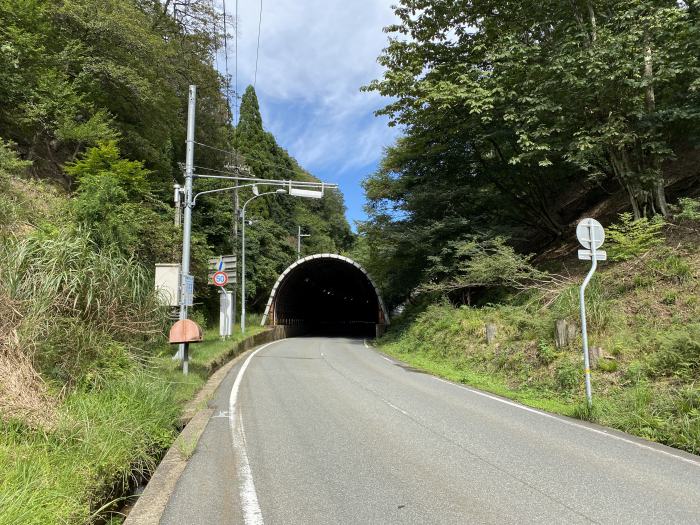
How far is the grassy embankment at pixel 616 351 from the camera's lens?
7.04 m

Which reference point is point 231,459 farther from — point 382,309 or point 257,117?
point 257,117

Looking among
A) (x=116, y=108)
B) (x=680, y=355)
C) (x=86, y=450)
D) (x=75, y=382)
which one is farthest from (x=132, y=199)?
(x=680, y=355)

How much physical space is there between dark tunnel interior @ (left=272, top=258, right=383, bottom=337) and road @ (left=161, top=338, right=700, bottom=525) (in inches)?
1054

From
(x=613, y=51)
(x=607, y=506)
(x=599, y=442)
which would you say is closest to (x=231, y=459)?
(x=607, y=506)

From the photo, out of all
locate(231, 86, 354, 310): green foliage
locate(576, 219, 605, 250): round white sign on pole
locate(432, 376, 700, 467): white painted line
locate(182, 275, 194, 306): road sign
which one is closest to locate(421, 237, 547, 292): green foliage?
locate(432, 376, 700, 467): white painted line

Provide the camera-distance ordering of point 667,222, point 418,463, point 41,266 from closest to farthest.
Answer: point 418,463, point 41,266, point 667,222

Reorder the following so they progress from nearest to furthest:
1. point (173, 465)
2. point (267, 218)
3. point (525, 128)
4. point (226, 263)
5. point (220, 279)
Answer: point (173, 465), point (525, 128), point (220, 279), point (226, 263), point (267, 218)

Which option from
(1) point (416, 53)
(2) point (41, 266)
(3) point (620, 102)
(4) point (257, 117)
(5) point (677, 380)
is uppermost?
(4) point (257, 117)

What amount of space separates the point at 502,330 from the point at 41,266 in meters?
11.7

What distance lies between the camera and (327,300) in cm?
6119

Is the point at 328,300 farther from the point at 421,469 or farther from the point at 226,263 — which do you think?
the point at 421,469

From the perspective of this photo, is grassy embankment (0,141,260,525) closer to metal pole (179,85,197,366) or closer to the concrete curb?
the concrete curb

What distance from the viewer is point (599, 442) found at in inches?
243

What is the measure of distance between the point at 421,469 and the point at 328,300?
56.6 metres
